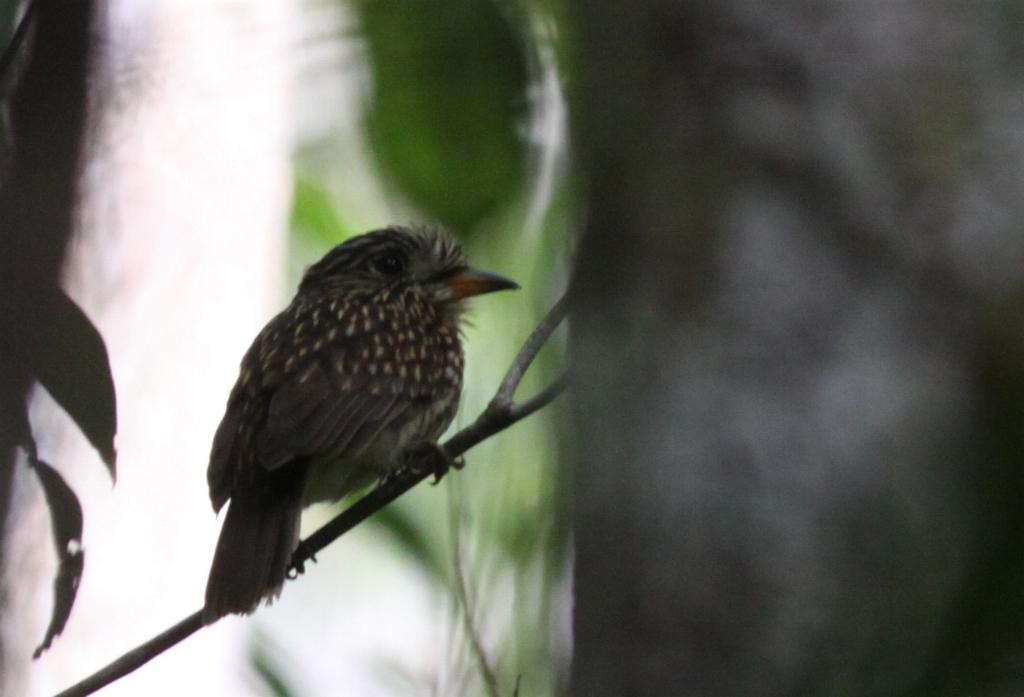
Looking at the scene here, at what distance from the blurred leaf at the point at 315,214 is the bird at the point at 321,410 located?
0.23 m

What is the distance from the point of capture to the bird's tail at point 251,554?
2.84 m

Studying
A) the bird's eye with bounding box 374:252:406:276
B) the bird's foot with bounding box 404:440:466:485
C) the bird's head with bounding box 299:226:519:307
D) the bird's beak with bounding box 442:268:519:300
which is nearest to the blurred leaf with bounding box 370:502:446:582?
the bird's foot with bounding box 404:440:466:485

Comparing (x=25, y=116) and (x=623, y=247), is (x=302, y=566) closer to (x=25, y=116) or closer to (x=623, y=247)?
(x=25, y=116)

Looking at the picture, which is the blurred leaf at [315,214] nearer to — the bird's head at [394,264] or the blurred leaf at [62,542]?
the bird's head at [394,264]

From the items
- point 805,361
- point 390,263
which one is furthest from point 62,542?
point 390,263

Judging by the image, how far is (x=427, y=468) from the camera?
2.90 metres

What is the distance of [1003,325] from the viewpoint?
1273mm

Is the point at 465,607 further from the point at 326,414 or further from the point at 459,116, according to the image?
the point at 459,116

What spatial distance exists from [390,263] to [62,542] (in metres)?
1.78

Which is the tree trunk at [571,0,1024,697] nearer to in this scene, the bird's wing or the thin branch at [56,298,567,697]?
the thin branch at [56,298,567,697]

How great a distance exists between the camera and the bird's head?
148 inches

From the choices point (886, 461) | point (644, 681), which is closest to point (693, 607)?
point (644, 681)

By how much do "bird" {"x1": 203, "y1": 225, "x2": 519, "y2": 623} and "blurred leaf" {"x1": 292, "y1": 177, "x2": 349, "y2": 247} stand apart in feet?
0.75

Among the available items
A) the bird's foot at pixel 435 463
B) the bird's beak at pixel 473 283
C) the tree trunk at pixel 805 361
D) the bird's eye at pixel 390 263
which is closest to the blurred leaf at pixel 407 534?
the bird's foot at pixel 435 463
